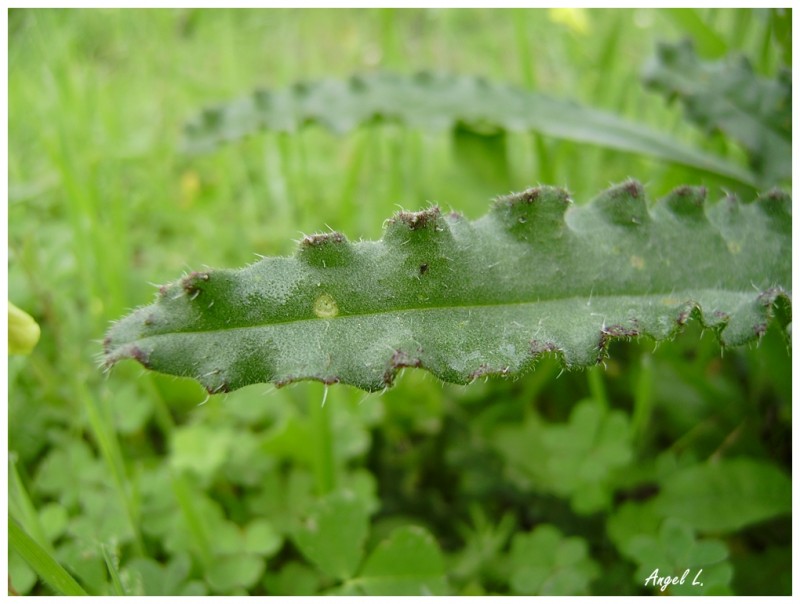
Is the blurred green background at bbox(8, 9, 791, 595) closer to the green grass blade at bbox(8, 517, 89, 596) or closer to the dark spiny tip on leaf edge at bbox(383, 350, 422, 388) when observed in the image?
the green grass blade at bbox(8, 517, 89, 596)

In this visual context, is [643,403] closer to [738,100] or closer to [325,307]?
[738,100]

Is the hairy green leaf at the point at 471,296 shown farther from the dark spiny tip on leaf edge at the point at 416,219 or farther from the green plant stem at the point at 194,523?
the green plant stem at the point at 194,523

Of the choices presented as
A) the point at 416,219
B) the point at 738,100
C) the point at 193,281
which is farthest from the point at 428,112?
the point at 193,281

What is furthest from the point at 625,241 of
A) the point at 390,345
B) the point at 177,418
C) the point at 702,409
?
the point at 177,418

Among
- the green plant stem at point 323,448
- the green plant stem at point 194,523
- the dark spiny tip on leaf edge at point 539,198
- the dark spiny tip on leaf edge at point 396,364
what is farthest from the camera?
the green plant stem at point 323,448

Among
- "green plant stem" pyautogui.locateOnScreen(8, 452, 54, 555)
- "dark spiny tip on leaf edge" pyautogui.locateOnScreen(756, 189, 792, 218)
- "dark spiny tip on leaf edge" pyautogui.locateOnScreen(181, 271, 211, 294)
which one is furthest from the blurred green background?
"dark spiny tip on leaf edge" pyautogui.locateOnScreen(181, 271, 211, 294)

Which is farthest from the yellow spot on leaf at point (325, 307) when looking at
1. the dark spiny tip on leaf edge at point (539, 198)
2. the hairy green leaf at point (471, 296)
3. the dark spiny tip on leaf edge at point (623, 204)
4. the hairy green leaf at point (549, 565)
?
the hairy green leaf at point (549, 565)

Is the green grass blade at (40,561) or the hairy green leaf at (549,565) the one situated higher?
the green grass blade at (40,561)
